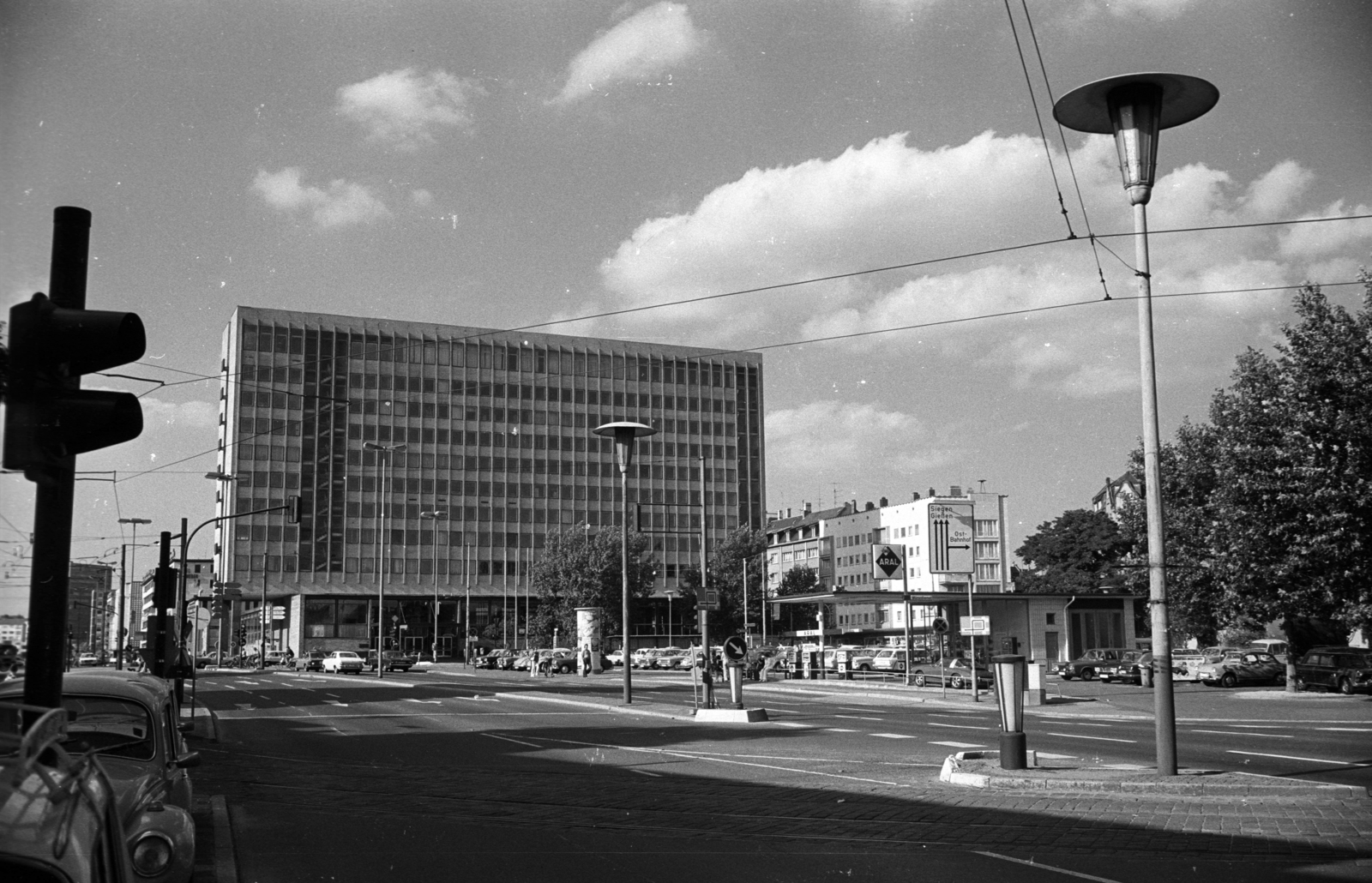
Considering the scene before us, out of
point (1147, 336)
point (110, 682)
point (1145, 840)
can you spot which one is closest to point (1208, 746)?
point (1147, 336)

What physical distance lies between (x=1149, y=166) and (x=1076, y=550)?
8736 cm

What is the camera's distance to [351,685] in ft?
158

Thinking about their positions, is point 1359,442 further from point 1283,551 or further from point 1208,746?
point 1208,746

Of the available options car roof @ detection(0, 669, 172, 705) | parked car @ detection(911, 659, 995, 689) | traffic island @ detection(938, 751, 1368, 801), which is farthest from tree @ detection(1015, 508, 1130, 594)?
car roof @ detection(0, 669, 172, 705)

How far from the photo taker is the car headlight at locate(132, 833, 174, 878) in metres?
5.64

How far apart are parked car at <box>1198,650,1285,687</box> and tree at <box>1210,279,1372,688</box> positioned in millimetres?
11813

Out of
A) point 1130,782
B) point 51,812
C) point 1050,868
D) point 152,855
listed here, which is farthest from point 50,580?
point 1130,782

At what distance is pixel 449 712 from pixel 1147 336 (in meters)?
21.7

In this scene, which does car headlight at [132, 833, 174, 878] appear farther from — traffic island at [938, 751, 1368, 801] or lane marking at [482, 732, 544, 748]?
lane marking at [482, 732, 544, 748]

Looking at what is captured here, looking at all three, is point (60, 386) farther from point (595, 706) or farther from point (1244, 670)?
point (1244, 670)

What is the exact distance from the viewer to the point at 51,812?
8.85ft

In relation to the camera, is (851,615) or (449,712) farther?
(851,615)

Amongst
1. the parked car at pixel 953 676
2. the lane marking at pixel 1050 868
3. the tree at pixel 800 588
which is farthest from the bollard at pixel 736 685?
the tree at pixel 800 588

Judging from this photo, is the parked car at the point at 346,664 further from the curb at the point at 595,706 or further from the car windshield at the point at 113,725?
the car windshield at the point at 113,725
